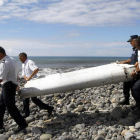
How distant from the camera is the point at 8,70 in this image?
3.83 m

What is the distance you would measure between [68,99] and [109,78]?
3324 mm

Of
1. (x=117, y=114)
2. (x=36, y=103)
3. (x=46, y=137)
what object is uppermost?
(x=36, y=103)

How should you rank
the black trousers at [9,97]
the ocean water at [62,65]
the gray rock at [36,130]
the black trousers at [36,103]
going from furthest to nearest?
the ocean water at [62,65], the black trousers at [36,103], the gray rock at [36,130], the black trousers at [9,97]

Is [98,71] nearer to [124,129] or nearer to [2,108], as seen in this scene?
[124,129]

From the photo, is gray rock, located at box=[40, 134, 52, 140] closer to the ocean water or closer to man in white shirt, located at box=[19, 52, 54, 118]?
man in white shirt, located at box=[19, 52, 54, 118]

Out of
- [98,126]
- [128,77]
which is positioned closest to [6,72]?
[98,126]

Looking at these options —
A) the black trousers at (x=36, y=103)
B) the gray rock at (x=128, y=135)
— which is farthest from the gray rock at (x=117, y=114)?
A: the black trousers at (x=36, y=103)

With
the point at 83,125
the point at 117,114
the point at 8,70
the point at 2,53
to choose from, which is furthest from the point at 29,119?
the point at 117,114

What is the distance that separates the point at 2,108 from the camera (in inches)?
164

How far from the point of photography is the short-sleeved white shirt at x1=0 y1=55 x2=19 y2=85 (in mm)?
3760

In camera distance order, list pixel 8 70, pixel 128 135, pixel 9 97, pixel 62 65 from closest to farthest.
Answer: pixel 128 135, pixel 8 70, pixel 9 97, pixel 62 65

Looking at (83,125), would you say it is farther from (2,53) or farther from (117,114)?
(2,53)

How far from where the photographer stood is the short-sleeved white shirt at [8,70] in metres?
3.76

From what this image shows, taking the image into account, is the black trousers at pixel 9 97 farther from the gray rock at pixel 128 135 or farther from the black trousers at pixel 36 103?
the gray rock at pixel 128 135
